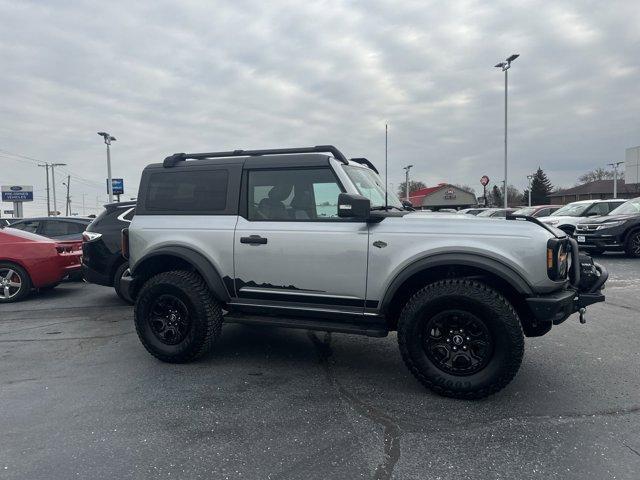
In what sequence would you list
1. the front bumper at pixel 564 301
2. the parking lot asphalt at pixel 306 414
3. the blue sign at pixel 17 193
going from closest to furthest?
the parking lot asphalt at pixel 306 414, the front bumper at pixel 564 301, the blue sign at pixel 17 193

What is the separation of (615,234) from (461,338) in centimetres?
1041

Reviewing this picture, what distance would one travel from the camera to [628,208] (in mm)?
12094

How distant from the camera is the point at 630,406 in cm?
327

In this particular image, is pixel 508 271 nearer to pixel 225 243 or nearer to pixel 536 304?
pixel 536 304

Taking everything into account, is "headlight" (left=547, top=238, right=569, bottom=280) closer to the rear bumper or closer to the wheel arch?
the wheel arch

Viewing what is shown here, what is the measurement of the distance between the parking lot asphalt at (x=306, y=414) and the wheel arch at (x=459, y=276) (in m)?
0.61

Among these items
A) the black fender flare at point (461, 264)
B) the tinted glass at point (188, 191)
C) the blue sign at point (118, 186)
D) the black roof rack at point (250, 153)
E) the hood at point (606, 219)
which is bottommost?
the black fender flare at point (461, 264)

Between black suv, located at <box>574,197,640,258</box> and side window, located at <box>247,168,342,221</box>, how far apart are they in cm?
990

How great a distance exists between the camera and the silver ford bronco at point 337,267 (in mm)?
3332

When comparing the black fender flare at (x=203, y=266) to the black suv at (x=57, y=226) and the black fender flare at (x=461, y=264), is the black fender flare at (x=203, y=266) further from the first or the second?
the black suv at (x=57, y=226)

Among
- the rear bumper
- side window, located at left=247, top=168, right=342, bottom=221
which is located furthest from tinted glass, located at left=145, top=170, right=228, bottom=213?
the rear bumper

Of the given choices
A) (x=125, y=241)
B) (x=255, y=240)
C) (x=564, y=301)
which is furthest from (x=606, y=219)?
(x=125, y=241)

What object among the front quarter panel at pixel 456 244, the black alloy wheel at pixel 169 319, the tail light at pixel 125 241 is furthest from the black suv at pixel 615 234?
the tail light at pixel 125 241

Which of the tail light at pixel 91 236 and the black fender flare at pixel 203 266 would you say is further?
the tail light at pixel 91 236
